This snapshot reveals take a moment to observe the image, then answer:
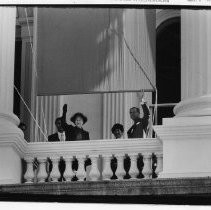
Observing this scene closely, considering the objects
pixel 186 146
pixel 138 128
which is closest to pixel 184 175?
pixel 186 146

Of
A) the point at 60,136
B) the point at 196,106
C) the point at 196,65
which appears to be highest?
the point at 196,65

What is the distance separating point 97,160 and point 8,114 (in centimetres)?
161

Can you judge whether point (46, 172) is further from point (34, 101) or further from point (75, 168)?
point (34, 101)

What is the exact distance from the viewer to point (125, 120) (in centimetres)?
3086

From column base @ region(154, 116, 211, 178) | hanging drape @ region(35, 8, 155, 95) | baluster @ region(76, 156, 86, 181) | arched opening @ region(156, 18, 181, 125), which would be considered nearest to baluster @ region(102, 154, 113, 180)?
baluster @ region(76, 156, 86, 181)

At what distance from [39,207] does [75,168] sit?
→ 5546 mm

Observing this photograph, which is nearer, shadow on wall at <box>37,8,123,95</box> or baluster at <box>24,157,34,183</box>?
baluster at <box>24,157,34,183</box>

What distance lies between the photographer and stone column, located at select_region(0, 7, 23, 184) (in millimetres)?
24016

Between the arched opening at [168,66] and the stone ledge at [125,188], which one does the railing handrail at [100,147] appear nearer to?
the stone ledge at [125,188]

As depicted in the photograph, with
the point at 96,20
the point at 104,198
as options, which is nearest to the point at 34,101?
the point at 96,20

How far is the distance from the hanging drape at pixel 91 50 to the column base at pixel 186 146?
1.00m

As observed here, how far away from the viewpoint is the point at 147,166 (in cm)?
2377

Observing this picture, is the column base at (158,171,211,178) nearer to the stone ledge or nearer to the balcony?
the balcony

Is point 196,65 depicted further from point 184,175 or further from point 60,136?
point 60,136
